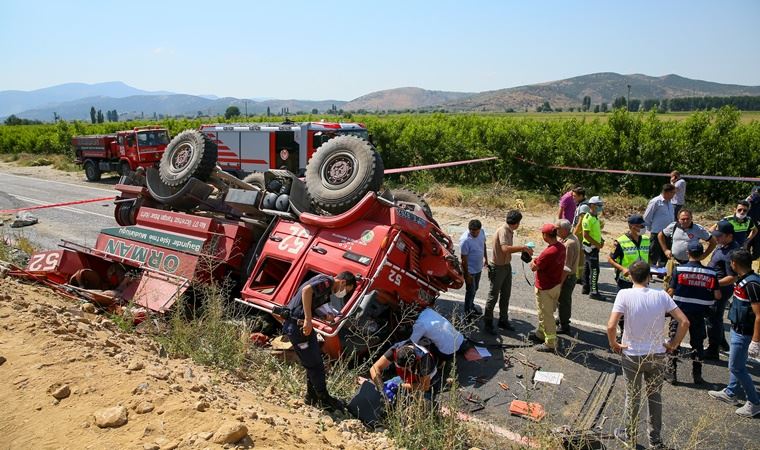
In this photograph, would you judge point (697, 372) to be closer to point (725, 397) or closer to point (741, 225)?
point (725, 397)

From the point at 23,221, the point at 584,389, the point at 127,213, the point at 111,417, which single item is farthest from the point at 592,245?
the point at 23,221

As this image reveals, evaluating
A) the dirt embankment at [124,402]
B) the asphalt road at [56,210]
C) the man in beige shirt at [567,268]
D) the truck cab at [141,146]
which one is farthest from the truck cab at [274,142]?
the dirt embankment at [124,402]

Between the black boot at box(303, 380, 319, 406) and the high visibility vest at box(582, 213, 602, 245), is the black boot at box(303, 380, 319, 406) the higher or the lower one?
the lower one

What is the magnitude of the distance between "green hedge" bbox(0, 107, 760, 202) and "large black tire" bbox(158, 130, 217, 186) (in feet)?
39.0

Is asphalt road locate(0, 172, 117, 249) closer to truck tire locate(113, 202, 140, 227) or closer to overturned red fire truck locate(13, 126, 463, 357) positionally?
truck tire locate(113, 202, 140, 227)

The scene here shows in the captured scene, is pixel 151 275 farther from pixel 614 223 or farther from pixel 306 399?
pixel 614 223

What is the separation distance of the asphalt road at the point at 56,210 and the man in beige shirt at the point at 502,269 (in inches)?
338

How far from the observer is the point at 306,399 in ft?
15.7

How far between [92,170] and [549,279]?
2313 centimetres

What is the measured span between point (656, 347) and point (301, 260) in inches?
142

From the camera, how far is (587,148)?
16.3m

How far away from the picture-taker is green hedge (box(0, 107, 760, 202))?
14.3 m

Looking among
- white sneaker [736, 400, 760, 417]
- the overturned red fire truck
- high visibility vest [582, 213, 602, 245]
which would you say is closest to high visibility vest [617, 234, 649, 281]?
high visibility vest [582, 213, 602, 245]

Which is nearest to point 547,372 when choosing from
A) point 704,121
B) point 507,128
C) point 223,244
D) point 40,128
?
point 223,244
